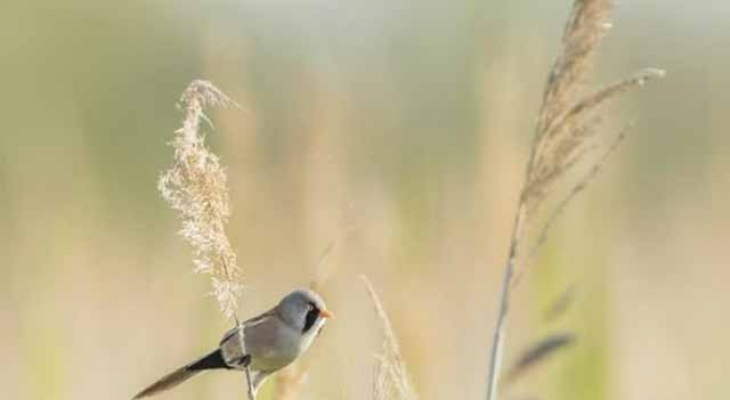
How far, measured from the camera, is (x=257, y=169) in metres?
2.99

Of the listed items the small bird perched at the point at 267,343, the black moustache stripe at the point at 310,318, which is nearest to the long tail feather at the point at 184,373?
the small bird perched at the point at 267,343

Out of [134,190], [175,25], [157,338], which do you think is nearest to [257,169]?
[157,338]

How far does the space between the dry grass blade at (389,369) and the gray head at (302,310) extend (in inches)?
7.4

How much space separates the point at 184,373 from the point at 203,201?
293 millimetres

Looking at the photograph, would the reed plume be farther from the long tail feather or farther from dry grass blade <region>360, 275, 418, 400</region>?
the long tail feather

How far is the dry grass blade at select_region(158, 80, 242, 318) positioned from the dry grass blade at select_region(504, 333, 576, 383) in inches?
13.3

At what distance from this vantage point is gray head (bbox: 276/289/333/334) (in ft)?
7.95

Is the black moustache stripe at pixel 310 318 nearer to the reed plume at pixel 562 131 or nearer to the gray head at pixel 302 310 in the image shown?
the gray head at pixel 302 310

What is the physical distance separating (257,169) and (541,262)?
45 centimetres

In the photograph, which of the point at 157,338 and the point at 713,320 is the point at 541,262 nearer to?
the point at 157,338

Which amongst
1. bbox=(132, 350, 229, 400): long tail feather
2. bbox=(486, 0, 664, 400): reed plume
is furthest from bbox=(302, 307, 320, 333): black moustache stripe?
bbox=(486, 0, 664, 400): reed plume

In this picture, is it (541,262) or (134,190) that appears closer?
(541,262)

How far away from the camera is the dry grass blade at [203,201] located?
216cm

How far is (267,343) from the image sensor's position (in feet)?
7.88
